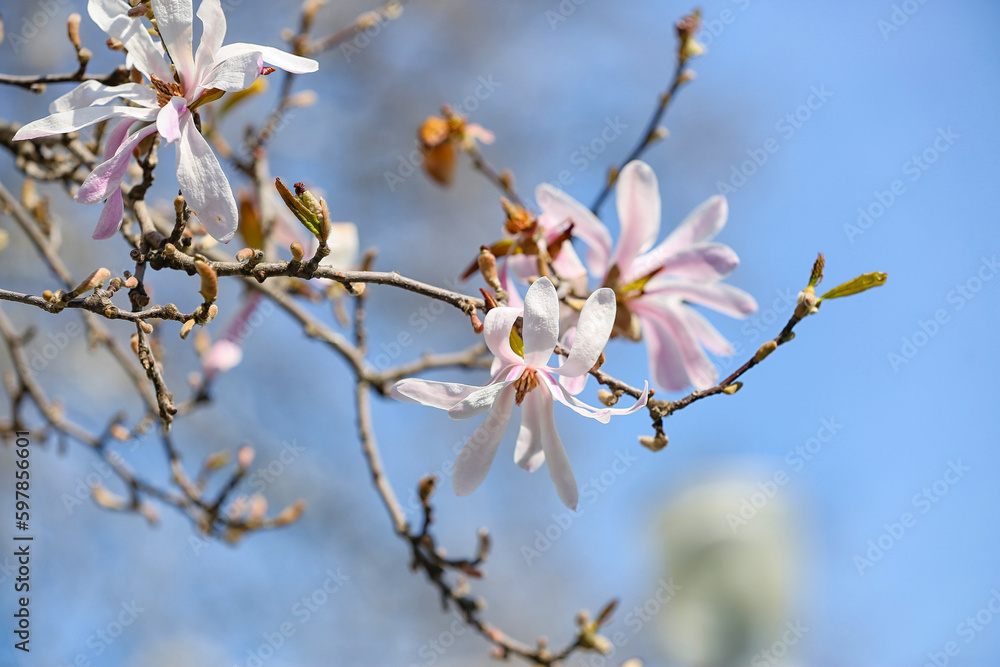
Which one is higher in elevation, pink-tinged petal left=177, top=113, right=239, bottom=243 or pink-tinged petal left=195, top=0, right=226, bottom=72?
pink-tinged petal left=195, top=0, right=226, bottom=72

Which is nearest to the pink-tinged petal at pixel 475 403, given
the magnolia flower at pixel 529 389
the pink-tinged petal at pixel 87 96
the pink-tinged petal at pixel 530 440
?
the magnolia flower at pixel 529 389

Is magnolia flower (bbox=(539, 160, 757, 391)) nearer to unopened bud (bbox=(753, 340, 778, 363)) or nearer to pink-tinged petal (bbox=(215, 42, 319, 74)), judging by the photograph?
unopened bud (bbox=(753, 340, 778, 363))

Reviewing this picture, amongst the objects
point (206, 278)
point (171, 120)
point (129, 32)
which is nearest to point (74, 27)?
point (129, 32)

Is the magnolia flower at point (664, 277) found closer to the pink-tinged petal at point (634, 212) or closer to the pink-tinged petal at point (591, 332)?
the pink-tinged petal at point (634, 212)

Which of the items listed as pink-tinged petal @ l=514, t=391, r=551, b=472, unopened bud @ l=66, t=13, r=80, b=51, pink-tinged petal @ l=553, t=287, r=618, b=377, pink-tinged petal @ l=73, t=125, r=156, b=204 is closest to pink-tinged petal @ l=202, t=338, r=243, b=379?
unopened bud @ l=66, t=13, r=80, b=51

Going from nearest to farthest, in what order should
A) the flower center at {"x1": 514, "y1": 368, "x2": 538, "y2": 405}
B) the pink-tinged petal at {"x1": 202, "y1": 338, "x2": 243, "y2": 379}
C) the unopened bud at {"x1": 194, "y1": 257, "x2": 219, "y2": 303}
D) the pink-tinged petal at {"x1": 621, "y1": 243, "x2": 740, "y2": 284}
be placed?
1. the unopened bud at {"x1": 194, "y1": 257, "x2": 219, "y2": 303}
2. the flower center at {"x1": 514, "y1": 368, "x2": 538, "y2": 405}
3. the pink-tinged petal at {"x1": 621, "y1": 243, "x2": 740, "y2": 284}
4. the pink-tinged petal at {"x1": 202, "y1": 338, "x2": 243, "y2": 379}

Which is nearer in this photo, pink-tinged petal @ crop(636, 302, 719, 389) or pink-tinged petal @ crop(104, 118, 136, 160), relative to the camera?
pink-tinged petal @ crop(104, 118, 136, 160)

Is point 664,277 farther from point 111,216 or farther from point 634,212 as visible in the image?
point 111,216
